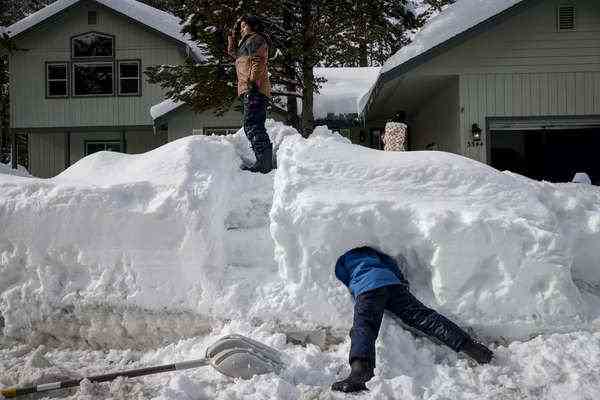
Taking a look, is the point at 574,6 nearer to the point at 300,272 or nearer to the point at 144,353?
the point at 300,272

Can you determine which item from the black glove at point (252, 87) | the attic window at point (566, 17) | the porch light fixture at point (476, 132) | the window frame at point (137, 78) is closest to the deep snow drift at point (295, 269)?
the black glove at point (252, 87)

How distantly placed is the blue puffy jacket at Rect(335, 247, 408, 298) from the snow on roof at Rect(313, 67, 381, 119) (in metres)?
10.9

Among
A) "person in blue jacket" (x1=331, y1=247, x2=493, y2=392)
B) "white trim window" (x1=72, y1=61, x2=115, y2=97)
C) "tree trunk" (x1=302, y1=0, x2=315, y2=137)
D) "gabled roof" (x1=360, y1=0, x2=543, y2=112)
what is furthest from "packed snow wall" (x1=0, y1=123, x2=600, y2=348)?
"white trim window" (x1=72, y1=61, x2=115, y2=97)

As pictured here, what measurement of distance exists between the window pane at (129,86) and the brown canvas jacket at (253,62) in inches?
484

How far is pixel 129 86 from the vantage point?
691 inches

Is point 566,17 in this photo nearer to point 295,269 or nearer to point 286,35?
point 286,35

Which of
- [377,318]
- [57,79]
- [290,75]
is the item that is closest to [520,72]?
[290,75]

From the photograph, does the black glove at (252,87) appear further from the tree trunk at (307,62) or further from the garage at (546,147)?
the garage at (546,147)

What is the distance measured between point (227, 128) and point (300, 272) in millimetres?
12099

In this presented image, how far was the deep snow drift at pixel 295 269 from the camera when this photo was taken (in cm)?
392

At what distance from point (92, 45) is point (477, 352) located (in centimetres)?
1679

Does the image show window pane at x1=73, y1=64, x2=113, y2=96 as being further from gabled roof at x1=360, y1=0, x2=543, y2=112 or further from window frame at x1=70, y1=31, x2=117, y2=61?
gabled roof at x1=360, y1=0, x2=543, y2=112

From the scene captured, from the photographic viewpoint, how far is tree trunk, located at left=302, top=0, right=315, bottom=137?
467 inches

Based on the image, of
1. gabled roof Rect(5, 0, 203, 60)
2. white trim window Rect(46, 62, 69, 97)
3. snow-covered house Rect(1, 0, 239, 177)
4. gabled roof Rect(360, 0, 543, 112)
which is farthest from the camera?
white trim window Rect(46, 62, 69, 97)
